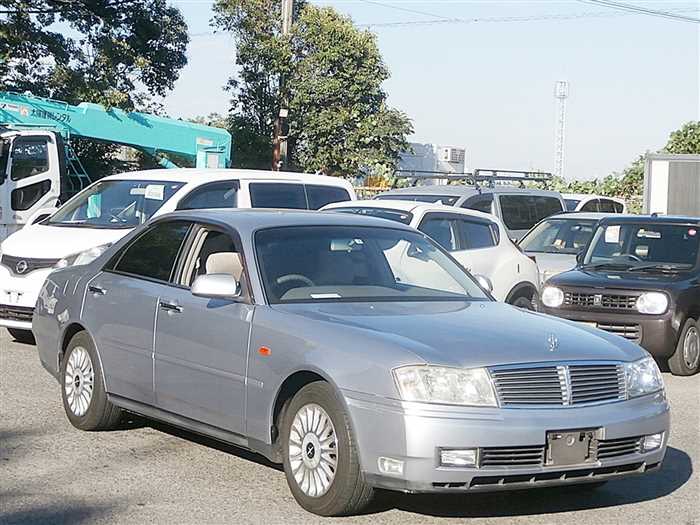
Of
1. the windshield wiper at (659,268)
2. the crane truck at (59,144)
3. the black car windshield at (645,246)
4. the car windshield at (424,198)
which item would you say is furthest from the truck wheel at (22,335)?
the windshield wiper at (659,268)

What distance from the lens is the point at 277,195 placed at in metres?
14.2

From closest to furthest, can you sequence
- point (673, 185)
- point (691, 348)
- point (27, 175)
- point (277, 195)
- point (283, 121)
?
point (691, 348) → point (277, 195) → point (27, 175) → point (673, 185) → point (283, 121)

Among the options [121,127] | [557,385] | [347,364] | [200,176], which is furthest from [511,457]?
[121,127]

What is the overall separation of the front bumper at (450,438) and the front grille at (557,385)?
7cm

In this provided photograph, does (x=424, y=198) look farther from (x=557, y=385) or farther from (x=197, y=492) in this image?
(x=557, y=385)

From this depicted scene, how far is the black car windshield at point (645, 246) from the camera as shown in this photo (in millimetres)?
13203

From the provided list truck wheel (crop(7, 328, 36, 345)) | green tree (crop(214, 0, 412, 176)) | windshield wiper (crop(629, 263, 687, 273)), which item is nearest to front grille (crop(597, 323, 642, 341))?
windshield wiper (crop(629, 263, 687, 273))

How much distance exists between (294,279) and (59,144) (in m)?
13.6

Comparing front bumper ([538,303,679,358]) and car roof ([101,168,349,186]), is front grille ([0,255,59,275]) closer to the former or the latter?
car roof ([101,168,349,186])

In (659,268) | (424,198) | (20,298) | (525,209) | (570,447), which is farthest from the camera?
(525,209)

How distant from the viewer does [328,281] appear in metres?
7.31

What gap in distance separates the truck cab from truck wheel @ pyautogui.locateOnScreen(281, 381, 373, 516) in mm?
13403

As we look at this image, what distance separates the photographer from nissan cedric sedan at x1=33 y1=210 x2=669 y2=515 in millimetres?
5965

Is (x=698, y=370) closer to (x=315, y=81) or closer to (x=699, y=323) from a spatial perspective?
(x=699, y=323)
